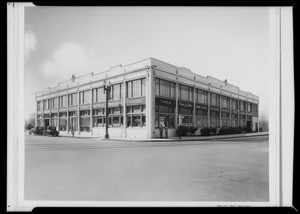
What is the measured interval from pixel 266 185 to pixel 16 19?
7.81 metres

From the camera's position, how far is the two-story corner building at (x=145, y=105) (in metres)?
17.1

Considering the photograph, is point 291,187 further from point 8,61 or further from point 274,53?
point 8,61

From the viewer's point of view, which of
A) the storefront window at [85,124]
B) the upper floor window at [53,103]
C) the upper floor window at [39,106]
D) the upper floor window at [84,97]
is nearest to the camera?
the upper floor window at [39,106]

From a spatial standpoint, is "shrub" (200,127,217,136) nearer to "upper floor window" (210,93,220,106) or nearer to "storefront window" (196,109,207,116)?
"storefront window" (196,109,207,116)

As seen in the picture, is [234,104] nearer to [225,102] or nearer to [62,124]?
[225,102]

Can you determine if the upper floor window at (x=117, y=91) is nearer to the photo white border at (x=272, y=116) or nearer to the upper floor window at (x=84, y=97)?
the upper floor window at (x=84, y=97)

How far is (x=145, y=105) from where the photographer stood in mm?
17516

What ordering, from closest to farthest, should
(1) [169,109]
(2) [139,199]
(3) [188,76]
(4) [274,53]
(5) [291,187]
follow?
(2) [139,199] → (5) [291,187] → (4) [274,53] → (3) [188,76] → (1) [169,109]

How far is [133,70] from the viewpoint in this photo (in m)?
16.9

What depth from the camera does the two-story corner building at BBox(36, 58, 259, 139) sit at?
1708 centimetres

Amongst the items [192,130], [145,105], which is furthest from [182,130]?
[145,105]

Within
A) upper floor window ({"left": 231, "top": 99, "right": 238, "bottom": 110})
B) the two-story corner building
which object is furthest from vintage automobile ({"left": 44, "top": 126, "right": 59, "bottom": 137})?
upper floor window ({"left": 231, "top": 99, "right": 238, "bottom": 110})

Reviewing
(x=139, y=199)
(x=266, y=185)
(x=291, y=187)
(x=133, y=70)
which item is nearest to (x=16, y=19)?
(x=139, y=199)

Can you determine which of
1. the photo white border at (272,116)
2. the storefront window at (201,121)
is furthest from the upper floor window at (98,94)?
the photo white border at (272,116)
